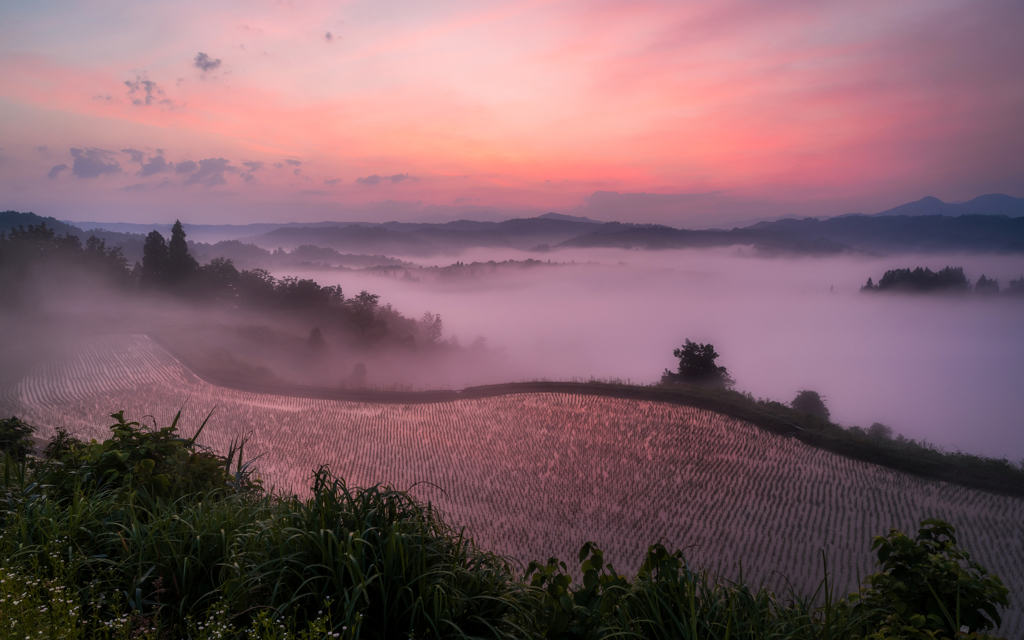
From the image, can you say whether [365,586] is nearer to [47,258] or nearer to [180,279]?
[180,279]

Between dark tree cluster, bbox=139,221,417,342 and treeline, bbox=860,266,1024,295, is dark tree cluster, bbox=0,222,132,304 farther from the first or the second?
treeline, bbox=860,266,1024,295

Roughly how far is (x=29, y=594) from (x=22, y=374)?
70.0 feet

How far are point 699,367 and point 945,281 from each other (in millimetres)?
113443

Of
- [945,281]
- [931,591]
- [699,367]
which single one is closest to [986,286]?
[945,281]

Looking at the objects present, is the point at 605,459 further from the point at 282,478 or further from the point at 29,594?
the point at 29,594

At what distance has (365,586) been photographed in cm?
305

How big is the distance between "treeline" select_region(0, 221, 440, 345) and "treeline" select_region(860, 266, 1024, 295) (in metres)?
105

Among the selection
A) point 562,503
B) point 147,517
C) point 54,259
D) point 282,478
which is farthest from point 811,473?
point 54,259

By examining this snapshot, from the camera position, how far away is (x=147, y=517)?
417cm

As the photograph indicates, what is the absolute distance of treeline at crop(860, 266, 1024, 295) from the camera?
10116cm

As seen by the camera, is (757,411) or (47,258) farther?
(47,258)

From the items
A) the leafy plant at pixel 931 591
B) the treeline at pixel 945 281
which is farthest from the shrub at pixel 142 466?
the treeline at pixel 945 281

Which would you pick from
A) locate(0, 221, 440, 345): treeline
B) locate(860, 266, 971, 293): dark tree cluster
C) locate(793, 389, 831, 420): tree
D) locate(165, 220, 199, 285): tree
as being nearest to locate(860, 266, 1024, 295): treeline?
locate(860, 266, 971, 293): dark tree cluster

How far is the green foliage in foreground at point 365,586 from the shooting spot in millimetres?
2940
